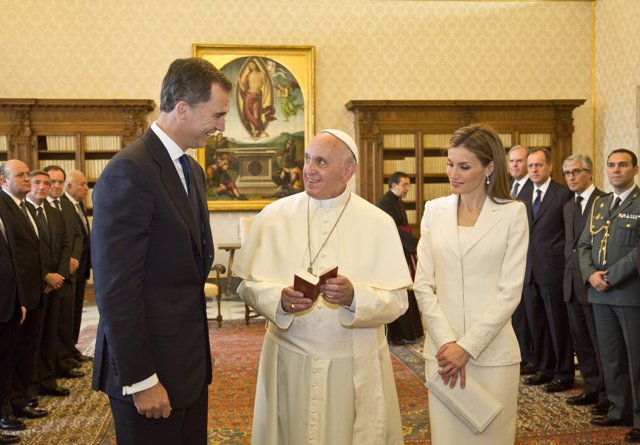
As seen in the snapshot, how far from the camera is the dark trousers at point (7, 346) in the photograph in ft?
14.4

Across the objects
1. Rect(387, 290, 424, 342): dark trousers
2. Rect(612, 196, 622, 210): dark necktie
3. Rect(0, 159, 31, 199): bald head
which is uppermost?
Rect(0, 159, 31, 199): bald head

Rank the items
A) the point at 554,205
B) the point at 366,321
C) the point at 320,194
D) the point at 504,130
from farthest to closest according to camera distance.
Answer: the point at 504,130 → the point at 554,205 → the point at 320,194 → the point at 366,321

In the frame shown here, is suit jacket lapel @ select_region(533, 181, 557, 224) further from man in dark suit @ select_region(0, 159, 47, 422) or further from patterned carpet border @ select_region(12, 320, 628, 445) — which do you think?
man in dark suit @ select_region(0, 159, 47, 422)

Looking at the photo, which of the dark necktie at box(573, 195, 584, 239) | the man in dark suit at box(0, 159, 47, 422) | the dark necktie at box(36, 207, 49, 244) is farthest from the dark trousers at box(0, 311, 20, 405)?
the dark necktie at box(573, 195, 584, 239)

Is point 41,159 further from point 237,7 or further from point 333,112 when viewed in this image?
point 333,112

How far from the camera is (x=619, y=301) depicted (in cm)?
449

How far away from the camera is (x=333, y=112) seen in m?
11.4

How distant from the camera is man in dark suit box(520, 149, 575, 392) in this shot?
5676 mm

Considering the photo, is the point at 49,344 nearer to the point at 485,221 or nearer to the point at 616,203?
the point at 485,221

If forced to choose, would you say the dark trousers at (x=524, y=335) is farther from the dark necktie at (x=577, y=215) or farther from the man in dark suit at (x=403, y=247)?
the man in dark suit at (x=403, y=247)

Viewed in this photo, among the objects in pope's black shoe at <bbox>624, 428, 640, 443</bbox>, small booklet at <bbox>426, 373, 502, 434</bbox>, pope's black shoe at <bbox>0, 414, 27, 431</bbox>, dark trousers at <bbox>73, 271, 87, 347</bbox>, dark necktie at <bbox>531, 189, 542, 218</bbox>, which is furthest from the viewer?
dark trousers at <bbox>73, 271, 87, 347</bbox>

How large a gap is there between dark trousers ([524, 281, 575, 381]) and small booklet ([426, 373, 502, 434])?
10.9 ft

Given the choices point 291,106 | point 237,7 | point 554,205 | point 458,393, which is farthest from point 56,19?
point 458,393

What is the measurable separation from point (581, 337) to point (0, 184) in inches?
199
